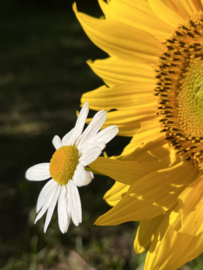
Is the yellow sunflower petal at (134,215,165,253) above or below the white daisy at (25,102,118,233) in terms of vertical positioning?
below

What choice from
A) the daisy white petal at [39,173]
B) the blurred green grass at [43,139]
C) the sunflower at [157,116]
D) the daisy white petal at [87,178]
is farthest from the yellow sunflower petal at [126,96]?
the blurred green grass at [43,139]

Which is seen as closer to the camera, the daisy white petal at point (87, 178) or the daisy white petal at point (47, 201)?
the daisy white petal at point (87, 178)

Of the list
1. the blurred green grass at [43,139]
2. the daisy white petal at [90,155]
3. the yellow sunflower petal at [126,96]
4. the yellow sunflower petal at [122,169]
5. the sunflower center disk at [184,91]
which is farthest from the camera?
the blurred green grass at [43,139]

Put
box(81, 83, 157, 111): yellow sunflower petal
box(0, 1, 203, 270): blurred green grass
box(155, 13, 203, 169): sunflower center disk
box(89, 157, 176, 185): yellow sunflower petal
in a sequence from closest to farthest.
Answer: box(89, 157, 176, 185): yellow sunflower petal < box(155, 13, 203, 169): sunflower center disk < box(81, 83, 157, 111): yellow sunflower petal < box(0, 1, 203, 270): blurred green grass

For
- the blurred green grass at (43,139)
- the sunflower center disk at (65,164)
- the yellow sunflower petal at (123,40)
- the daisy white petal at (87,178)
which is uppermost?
the yellow sunflower petal at (123,40)

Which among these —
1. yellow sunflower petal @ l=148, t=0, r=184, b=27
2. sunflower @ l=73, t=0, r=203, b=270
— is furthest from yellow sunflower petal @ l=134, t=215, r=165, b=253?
yellow sunflower petal @ l=148, t=0, r=184, b=27

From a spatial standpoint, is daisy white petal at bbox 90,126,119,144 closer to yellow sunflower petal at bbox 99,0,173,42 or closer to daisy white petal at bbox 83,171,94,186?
daisy white petal at bbox 83,171,94,186

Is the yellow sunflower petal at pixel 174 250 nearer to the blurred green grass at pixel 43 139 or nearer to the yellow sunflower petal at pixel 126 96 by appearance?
the yellow sunflower petal at pixel 126 96

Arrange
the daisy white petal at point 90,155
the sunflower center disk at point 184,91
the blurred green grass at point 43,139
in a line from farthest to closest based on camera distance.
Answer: the blurred green grass at point 43,139 → the sunflower center disk at point 184,91 → the daisy white petal at point 90,155
